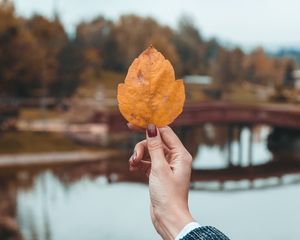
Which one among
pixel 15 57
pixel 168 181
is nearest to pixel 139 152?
pixel 168 181

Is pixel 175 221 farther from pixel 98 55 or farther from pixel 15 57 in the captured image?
pixel 98 55

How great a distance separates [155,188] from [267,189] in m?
25.0

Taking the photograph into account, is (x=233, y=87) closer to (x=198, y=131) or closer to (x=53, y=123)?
(x=198, y=131)

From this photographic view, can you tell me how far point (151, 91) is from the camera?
5.39 feet

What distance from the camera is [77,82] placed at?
48.8m

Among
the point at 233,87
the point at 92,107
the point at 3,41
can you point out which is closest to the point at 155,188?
the point at 3,41

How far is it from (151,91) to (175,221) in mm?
352

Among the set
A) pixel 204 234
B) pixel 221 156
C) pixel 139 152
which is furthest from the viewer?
pixel 221 156

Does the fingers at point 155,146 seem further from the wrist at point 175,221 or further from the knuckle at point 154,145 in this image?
the wrist at point 175,221

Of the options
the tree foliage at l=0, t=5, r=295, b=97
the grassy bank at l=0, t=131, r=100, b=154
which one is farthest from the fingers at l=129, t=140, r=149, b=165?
the grassy bank at l=0, t=131, r=100, b=154

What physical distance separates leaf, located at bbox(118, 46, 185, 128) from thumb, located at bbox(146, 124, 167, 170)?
0.10ft

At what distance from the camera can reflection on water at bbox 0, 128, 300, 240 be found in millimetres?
17797

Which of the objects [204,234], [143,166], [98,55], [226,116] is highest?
[143,166]

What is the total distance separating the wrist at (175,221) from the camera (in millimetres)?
1565
